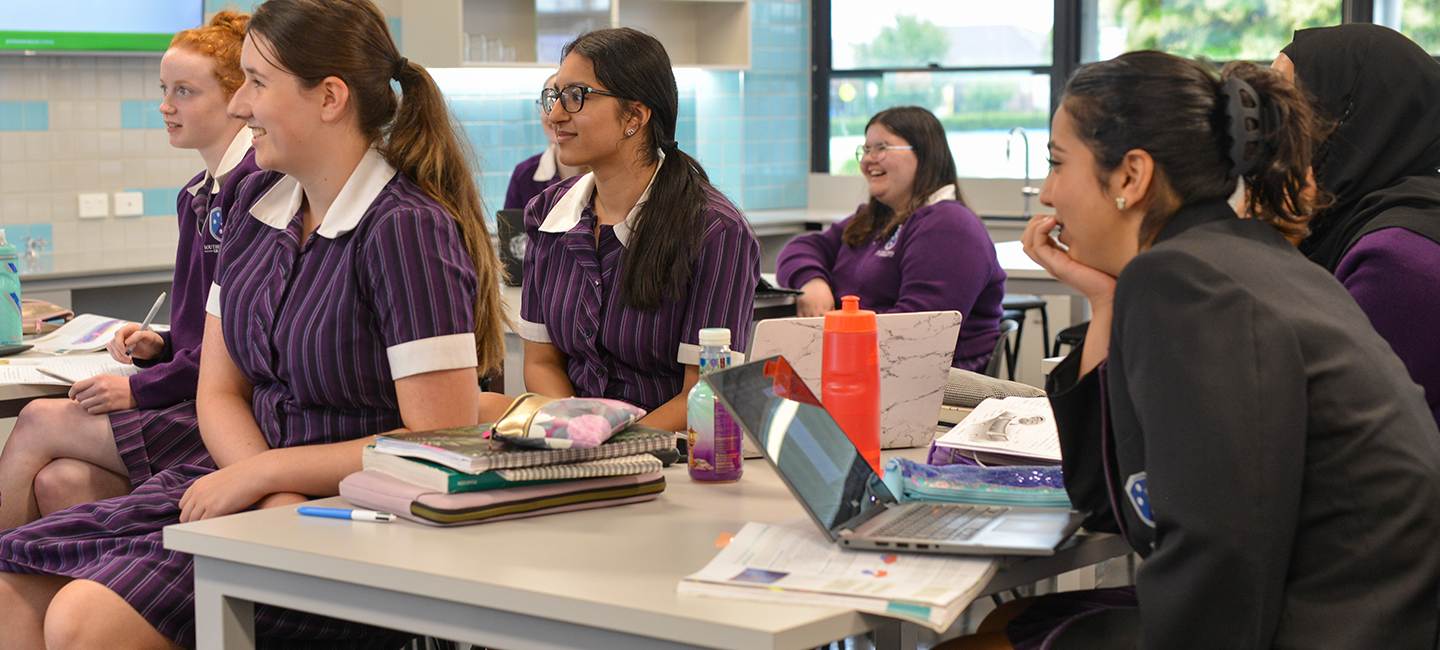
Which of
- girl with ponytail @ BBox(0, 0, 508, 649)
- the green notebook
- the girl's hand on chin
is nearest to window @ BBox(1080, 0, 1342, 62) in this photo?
the girl's hand on chin

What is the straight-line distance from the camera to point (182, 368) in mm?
2309

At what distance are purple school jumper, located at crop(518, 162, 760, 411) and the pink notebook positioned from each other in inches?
25.9

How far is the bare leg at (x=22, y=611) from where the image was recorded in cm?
179

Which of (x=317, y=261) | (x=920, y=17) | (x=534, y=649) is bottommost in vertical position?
(x=534, y=649)

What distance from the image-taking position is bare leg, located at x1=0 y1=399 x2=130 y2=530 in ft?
7.45

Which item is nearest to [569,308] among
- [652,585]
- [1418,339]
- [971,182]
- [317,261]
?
[317,261]

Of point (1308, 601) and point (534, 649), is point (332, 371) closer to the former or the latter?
point (534, 649)

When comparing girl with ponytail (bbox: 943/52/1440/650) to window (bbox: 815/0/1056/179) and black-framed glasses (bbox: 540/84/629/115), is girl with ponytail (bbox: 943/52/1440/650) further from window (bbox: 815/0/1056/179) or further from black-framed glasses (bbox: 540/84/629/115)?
window (bbox: 815/0/1056/179)

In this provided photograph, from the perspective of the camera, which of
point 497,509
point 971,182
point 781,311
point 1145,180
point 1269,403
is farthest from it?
point 971,182

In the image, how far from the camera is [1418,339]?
A: 1887mm

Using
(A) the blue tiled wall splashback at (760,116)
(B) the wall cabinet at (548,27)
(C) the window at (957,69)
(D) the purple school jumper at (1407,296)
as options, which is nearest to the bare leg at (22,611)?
(D) the purple school jumper at (1407,296)

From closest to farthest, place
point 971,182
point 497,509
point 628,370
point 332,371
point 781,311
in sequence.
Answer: point 497,509
point 332,371
point 628,370
point 781,311
point 971,182

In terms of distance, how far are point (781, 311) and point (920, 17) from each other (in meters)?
3.22

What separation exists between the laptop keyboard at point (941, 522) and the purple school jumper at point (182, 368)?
47.9 inches
